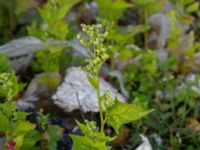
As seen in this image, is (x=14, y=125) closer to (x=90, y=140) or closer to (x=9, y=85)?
(x=9, y=85)

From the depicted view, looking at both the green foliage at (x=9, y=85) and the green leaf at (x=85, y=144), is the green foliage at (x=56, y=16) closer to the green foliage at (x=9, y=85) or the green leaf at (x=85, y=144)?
the green foliage at (x=9, y=85)

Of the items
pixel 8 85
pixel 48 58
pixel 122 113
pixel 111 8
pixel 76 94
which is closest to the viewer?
pixel 122 113

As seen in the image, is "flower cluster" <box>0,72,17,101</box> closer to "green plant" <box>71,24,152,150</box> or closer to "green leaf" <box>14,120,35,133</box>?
"green leaf" <box>14,120,35,133</box>

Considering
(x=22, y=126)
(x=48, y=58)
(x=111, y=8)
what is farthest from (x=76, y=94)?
(x=111, y=8)

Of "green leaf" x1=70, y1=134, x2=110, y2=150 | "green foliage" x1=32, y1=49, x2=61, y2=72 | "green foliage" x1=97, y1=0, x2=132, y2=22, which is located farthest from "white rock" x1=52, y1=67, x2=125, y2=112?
"green leaf" x1=70, y1=134, x2=110, y2=150

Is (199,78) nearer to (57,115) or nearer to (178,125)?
(178,125)

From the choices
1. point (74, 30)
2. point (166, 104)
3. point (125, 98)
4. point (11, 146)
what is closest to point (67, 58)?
point (74, 30)

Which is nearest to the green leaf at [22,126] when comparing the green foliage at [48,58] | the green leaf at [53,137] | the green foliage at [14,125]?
the green foliage at [14,125]
